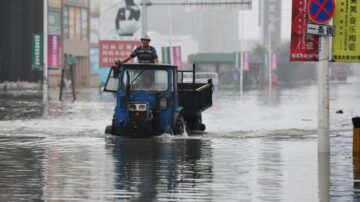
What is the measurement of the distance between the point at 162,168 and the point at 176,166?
0.42m

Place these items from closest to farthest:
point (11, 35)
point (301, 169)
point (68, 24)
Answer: point (301, 169) < point (11, 35) < point (68, 24)

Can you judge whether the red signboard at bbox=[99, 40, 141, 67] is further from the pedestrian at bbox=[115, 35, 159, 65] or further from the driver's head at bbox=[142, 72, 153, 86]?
the driver's head at bbox=[142, 72, 153, 86]

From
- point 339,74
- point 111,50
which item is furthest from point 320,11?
point 339,74

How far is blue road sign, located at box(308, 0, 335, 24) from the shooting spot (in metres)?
18.3

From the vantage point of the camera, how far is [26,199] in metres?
12.0

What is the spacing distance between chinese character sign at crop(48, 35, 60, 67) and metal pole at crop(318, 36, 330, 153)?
59230 millimetres

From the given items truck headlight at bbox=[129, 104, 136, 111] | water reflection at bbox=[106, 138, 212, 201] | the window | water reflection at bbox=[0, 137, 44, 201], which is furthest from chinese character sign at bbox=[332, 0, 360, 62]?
the window

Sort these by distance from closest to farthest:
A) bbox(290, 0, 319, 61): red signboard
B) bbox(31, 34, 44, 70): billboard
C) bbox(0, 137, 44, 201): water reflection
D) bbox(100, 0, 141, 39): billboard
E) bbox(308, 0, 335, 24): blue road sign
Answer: bbox(0, 137, 44, 201): water reflection → bbox(308, 0, 335, 24): blue road sign → bbox(290, 0, 319, 61): red signboard → bbox(31, 34, 44, 70): billboard → bbox(100, 0, 141, 39): billboard

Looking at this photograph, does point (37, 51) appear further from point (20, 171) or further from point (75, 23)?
point (20, 171)

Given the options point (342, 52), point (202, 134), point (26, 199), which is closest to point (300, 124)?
point (202, 134)

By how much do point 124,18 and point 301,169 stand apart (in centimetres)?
8334

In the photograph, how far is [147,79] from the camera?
75.2ft

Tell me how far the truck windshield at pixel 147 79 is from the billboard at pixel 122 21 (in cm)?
7415

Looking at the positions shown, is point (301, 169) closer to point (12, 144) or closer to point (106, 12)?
point (12, 144)
